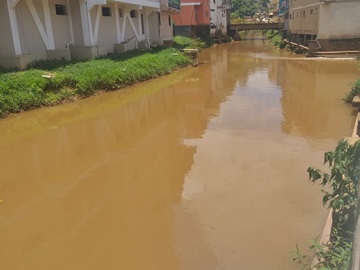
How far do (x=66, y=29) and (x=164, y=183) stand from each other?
13441mm

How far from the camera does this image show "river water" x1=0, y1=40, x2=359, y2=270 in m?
4.27

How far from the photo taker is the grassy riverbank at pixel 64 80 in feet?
37.4

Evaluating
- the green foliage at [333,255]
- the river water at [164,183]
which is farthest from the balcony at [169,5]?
the green foliage at [333,255]

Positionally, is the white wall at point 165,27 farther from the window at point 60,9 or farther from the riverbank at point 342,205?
the riverbank at point 342,205

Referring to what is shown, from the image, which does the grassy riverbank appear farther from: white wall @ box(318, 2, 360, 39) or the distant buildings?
the distant buildings

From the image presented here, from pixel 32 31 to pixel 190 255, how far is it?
13.7 metres

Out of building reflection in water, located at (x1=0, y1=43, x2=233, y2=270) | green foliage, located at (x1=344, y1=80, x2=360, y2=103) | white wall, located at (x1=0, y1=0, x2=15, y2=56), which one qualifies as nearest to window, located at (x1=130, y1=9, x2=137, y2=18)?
white wall, located at (x1=0, y1=0, x2=15, y2=56)

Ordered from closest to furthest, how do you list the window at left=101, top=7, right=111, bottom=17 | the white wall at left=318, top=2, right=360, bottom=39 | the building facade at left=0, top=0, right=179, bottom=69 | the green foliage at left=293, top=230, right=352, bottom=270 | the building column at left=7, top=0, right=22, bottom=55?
the green foliage at left=293, top=230, right=352, bottom=270 → the building column at left=7, top=0, right=22, bottom=55 → the building facade at left=0, top=0, right=179, bottom=69 → the window at left=101, top=7, right=111, bottom=17 → the white wall at left=318, top=2, right=360, bottom=39

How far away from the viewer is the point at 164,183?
6.16 meters

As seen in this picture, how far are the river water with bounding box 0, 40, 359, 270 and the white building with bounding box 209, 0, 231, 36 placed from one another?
3653 cm

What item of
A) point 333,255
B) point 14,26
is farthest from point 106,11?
point 333,255

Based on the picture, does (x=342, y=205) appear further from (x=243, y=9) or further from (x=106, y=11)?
(x=243, y=9)

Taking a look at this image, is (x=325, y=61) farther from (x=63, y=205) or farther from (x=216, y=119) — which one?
(x=63, y=205)

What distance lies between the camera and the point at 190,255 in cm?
416
